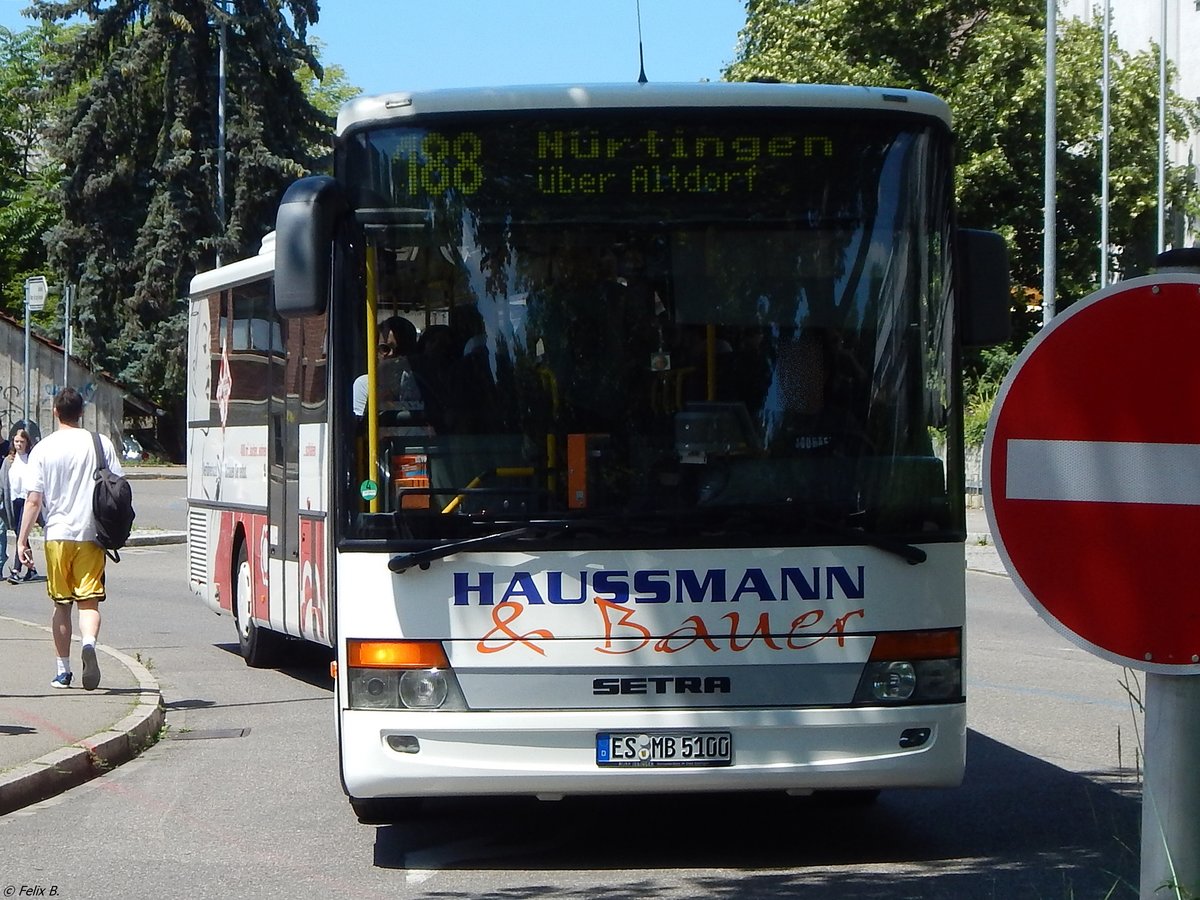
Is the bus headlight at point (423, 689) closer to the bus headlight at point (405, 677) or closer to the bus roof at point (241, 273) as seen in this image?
the bus headlight at point (405, 677)

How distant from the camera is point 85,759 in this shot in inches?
350

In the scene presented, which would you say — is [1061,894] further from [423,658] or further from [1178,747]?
[1178,747]

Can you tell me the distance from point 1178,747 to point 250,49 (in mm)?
50339

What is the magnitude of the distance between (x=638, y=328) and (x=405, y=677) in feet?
5.19

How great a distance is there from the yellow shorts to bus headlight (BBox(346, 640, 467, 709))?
4926 mm

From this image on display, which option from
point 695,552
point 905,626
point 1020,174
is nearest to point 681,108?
point 695,552

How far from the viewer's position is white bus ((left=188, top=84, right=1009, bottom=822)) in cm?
648

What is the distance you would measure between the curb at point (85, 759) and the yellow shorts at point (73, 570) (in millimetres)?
766

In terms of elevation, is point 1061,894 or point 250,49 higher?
point 250,49

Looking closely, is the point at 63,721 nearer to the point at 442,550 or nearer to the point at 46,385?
the point at 442,550

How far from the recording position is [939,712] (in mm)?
6562

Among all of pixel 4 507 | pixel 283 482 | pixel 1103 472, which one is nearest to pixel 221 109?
pixel 4 507

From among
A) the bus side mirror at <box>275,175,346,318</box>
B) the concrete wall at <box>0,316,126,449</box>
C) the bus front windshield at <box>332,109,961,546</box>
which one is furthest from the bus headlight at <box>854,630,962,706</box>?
the concrete wall at <box>0,316,126,449</box>

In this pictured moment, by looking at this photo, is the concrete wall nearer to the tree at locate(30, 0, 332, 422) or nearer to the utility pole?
the tree at locate(30, 0, 332, 422)
